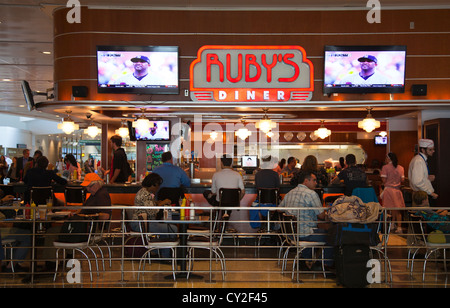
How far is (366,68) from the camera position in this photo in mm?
8000

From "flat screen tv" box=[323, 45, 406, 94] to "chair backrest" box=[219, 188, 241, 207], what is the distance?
249 centimetres

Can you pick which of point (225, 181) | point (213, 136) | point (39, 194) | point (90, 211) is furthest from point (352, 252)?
point (213, 136)

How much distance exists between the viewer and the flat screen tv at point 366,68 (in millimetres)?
7969

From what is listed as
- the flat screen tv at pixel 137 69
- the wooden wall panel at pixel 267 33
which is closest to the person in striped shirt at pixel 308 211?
the wooden wall panel at pixel 267 33

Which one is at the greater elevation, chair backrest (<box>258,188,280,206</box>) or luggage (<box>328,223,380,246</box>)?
chair backrest (<box>258,188,280,206</box>)

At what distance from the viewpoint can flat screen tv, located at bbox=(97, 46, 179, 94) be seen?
7.93 m

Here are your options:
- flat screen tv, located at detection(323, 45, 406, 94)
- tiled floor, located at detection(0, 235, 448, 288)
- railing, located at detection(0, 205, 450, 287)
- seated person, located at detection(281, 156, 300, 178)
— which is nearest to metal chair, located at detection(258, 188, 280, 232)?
railing, located at detection(0, 205, 450, 287)

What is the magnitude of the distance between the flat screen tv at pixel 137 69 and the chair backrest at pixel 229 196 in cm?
203

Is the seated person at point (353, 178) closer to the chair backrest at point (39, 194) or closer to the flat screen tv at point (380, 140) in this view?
the chair backrest at point (39, 194)

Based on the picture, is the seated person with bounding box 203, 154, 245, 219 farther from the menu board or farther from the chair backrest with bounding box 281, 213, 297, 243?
the menu board

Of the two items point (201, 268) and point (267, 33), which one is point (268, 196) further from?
point (267, 33)

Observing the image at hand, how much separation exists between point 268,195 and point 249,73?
2.11 metres

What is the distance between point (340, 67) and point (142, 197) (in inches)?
161
